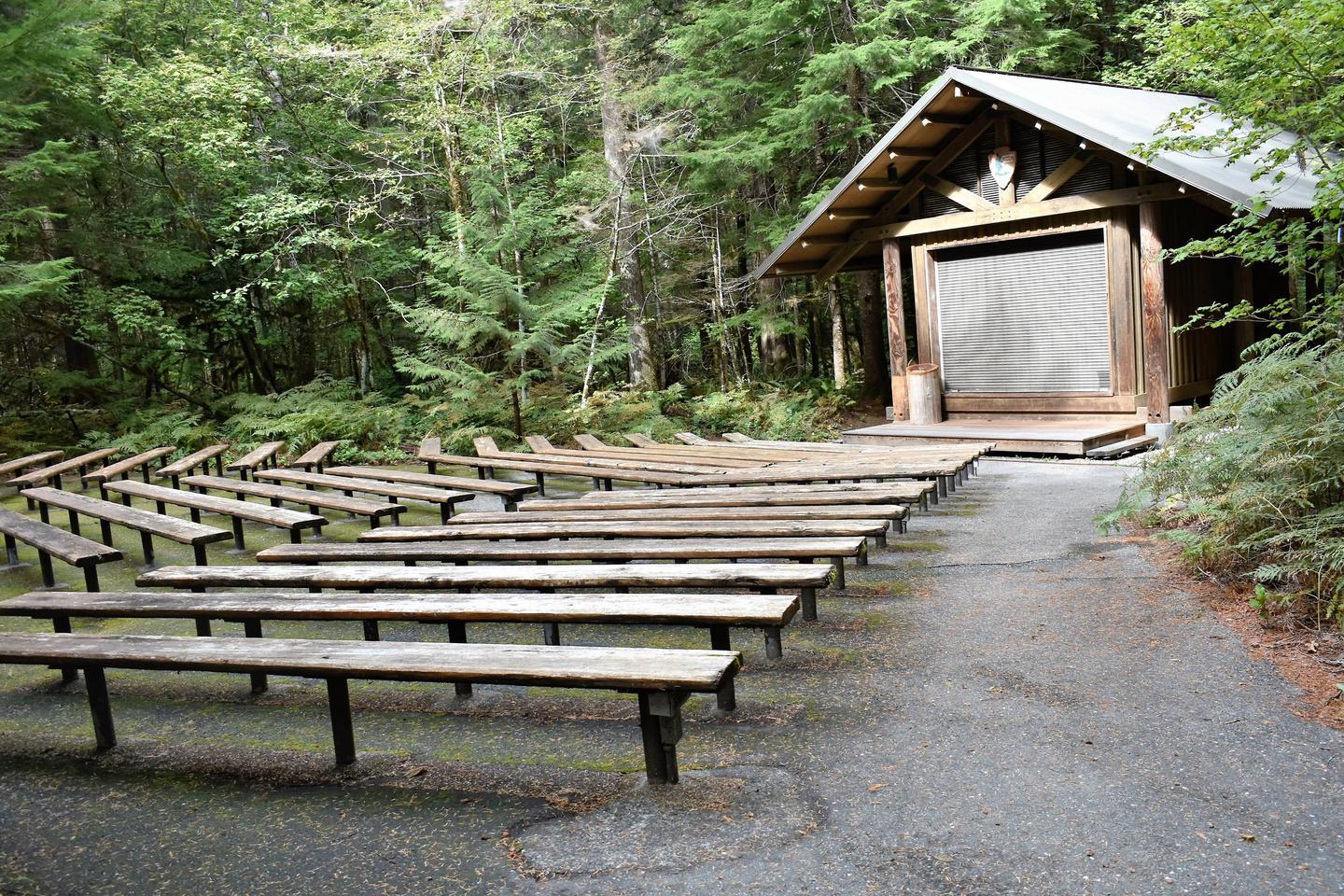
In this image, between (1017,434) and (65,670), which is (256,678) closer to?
(65,670)

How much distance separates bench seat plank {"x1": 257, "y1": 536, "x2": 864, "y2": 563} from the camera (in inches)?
211

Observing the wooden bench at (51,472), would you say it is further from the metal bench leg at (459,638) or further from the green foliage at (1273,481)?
the green foliage at (1273,481)

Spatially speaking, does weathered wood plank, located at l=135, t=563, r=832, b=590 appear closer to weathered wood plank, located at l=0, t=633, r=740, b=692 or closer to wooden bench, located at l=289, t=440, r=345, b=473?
Result: weathered wood plank, located at l=0, t=633, r=740, b=692

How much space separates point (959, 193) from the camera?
1438 centimetres

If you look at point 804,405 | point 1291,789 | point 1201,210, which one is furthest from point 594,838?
point 804,405

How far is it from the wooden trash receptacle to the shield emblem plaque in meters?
2.88

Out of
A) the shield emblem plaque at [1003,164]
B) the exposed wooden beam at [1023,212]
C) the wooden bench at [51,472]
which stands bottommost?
the wooden bench at [51,472]

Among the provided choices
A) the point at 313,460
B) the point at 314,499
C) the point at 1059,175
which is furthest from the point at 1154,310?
the point at 313,460

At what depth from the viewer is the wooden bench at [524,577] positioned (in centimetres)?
461

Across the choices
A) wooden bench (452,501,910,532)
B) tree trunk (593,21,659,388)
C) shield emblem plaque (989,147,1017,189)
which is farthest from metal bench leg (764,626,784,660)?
tree trunk (593,21,659,388)

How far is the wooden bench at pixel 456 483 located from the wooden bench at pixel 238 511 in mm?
1360

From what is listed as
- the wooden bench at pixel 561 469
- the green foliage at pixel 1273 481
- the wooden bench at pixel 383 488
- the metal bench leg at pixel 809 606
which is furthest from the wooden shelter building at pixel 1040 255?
the metal bench leg at pixel 809 606

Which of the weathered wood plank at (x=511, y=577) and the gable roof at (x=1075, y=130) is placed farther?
the gable roof at (x=1075, y=130)

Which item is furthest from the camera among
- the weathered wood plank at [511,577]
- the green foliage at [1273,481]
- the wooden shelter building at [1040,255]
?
the wooden shelter building at [1040,255]
